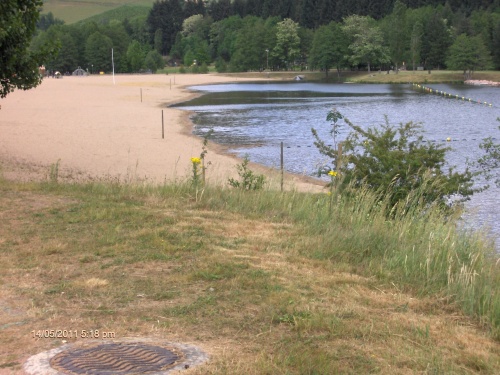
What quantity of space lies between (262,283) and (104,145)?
24.4m

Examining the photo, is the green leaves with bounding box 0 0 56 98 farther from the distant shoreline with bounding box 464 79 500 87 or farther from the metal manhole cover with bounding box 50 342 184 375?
the distant shoreline with bounding box 464 79 500 87

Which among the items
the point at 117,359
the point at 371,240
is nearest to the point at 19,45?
the point at 371,240

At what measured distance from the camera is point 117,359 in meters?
4.91

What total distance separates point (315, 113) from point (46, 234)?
4293cm

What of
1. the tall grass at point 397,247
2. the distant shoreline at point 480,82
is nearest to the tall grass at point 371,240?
the tall grass at point 397,247

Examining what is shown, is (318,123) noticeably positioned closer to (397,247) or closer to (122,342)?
(397,247)

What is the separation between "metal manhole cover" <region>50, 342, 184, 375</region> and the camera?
4.74m

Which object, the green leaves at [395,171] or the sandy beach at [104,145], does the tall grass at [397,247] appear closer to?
the green leaves at [395,171]

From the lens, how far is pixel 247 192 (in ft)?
38.2

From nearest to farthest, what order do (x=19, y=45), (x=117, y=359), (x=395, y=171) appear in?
1. (x=117, y=359)
2. (x=395, y=171)
3. (x=19, y=45)

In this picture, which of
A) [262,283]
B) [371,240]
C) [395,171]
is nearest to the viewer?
[262,283]

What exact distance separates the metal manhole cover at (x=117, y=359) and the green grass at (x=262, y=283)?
0.26 metres

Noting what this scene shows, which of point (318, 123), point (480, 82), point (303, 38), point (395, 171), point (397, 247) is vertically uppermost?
point (303, 38)

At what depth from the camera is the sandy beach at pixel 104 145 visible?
20.7 metres
